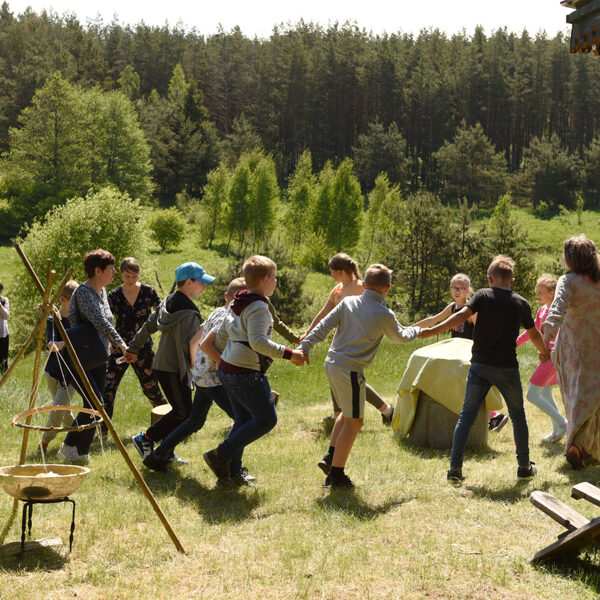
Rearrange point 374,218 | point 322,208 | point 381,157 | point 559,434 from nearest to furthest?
point 559,434
point 322,208
point 374,218
point 381,157

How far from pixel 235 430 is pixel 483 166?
7402 cm

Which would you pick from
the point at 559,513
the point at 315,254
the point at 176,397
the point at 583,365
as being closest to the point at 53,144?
the point at 315,254

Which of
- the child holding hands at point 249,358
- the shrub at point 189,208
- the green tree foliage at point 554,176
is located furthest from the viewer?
the green tree foliage at point 554,176

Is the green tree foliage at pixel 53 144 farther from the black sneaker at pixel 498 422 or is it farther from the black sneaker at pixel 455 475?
the black sneaker at pixel 455 475

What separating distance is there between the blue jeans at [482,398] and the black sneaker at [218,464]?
6.54 ft

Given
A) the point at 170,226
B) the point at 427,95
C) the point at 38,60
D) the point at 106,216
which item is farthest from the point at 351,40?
the point at 106,216

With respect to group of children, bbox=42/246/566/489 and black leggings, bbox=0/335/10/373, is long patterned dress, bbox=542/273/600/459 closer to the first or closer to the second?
group of children, bbox=42/246/566/489

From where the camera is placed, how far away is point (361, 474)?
6398mm

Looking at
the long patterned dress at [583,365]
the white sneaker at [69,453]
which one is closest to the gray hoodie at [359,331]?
the long patterned dress at [583,365]

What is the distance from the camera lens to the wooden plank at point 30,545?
14.5ft

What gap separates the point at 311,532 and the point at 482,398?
2.15 meters

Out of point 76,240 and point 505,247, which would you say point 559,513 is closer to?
point 76,240

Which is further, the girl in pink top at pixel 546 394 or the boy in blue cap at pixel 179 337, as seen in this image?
the girl in pink top at pixel 546 394

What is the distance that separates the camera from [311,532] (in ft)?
16.1
